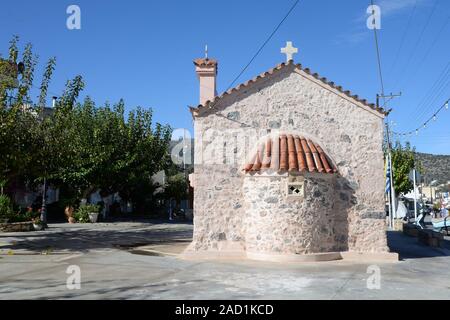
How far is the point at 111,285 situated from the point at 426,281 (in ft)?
21.8

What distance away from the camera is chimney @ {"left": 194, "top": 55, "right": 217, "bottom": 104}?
14992mm

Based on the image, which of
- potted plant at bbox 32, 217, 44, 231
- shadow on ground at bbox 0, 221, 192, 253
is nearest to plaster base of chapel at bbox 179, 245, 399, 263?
shadow on ground at bbox 0, 221, 192, 253

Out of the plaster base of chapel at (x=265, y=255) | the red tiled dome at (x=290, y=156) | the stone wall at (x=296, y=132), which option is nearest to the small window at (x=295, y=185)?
the red tiled dome at (x=290, y=156)

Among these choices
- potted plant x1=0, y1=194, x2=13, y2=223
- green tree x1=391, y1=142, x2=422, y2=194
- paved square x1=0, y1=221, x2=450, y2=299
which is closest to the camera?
paved square x1=0, y1=221, x2=450, y2=299

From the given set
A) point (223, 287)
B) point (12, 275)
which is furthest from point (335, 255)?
point (12, 275)

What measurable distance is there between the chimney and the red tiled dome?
3.23m

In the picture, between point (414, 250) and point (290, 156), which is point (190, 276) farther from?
point (414, 250)

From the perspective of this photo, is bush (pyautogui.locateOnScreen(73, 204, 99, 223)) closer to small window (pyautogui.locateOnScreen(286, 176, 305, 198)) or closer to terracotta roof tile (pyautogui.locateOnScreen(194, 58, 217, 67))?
terracotta roof tile (pyautogui.locateOnScreen(194, 58, 217, 67))

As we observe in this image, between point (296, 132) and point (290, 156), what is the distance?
1.21 metres

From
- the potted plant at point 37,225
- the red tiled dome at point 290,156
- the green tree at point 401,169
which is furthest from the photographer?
the green tree at point 401,169

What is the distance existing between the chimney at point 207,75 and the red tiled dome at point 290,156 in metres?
3.23

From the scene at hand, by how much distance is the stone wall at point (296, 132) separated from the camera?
41.4 feet

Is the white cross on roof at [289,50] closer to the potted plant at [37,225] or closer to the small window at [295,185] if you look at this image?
the small window at [295,185]

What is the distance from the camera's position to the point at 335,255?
12.3 metres
